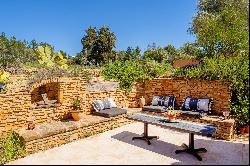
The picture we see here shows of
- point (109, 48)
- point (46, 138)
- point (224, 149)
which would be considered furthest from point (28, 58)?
point (224, 149)

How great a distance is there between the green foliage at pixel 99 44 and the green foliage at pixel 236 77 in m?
20.3

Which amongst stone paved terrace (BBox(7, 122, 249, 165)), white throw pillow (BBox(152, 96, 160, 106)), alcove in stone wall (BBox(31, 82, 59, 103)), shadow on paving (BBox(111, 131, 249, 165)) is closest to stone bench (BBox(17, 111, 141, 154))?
stone paved terrace (BBox(7, 122, 249, 165))

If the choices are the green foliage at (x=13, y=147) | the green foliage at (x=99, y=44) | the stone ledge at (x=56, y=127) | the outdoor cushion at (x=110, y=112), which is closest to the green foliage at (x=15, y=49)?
the green foliage at (x=99, y=44)

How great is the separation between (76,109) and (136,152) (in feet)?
12.7

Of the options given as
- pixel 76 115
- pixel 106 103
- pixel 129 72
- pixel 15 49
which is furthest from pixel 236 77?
pixel 15 49

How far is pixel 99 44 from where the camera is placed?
30.1 metres

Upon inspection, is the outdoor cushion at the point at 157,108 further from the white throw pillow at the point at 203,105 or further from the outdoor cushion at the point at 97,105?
the outdoor cushion at the point at 97,105

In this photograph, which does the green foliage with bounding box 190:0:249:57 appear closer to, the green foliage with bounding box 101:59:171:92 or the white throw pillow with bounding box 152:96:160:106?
the green foliage with bounding box 101:59:171:92

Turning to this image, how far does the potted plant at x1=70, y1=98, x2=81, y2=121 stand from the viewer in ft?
31.1

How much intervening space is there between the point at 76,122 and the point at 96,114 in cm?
142

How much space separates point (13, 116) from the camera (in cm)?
812

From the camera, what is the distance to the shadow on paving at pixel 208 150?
6.08 meters

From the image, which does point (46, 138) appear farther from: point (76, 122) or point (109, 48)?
point (109, 48)

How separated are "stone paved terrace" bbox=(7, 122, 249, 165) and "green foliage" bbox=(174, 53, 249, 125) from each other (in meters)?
1.45
